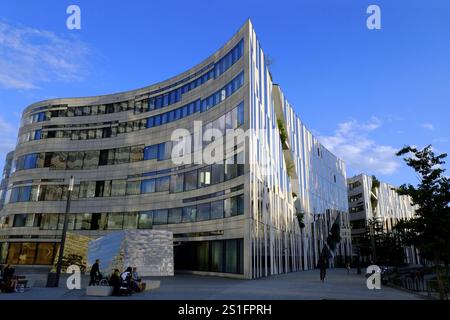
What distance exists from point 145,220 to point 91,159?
42.6 feet

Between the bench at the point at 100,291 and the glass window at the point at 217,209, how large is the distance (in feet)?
54.8

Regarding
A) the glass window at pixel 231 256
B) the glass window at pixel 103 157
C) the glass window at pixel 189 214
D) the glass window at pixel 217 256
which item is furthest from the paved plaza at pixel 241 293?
the glass window at pixel 103 157

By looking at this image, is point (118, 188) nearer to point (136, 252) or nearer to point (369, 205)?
point (136, 252)

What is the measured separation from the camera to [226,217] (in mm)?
30484

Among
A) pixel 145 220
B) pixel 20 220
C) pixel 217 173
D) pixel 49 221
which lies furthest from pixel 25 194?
pixel 217 173

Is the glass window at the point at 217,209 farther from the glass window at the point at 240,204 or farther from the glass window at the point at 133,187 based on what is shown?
the glass window at the point at 133,187

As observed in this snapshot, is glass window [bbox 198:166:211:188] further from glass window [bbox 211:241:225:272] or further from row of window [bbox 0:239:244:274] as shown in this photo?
glass window [bbox 211:241:225:272]

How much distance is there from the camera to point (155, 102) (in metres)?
45.0

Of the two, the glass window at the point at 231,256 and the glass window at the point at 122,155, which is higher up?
the glass window at the point at 122,155

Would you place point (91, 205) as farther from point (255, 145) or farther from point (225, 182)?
point (255, 145)

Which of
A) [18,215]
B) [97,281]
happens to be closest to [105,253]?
[97,281]

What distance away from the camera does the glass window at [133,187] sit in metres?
43.4
